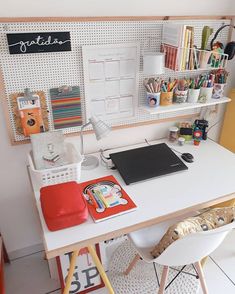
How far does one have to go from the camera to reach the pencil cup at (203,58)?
1529 millimetres

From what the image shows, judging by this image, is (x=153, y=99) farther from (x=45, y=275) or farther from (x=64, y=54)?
(x=45, y=275)

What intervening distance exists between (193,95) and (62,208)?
107 cm

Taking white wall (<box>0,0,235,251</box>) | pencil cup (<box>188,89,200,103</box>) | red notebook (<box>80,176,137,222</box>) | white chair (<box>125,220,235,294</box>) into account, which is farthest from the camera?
pencil cup (<box>188,89,200,103</box>)

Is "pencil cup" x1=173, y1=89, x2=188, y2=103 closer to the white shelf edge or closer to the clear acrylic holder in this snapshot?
the white shelf edge

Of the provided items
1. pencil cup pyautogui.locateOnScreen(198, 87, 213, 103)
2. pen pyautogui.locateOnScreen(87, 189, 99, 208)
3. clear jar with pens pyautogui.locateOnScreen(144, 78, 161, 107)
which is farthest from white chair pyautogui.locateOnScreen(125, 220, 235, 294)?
pencil cup pyautogui.locateOnScreen(198, 87, 213, 103)

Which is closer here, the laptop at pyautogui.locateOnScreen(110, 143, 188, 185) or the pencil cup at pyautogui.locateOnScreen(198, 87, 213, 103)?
the laptop at pyautogui.locateOnScreen(110, 143, 188, 185)

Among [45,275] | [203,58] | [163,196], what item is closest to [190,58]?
[203,58]

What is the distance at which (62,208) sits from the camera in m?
1.06

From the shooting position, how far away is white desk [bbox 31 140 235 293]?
105cm

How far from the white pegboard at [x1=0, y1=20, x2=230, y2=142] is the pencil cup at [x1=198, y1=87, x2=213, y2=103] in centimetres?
39

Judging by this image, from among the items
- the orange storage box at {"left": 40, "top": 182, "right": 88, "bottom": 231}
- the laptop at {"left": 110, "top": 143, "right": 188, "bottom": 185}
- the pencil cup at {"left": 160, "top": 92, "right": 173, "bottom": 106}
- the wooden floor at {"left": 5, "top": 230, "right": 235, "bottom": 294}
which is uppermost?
the pencil cup at {"left": 160, "top": 92, "right": 173, "bottom": 106}

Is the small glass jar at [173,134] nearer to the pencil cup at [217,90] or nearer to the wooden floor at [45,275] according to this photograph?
the pencil cup at [217,90]

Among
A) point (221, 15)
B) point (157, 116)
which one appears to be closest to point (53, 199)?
point (157, 116)

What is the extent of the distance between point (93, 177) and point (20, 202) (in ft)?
1.83
